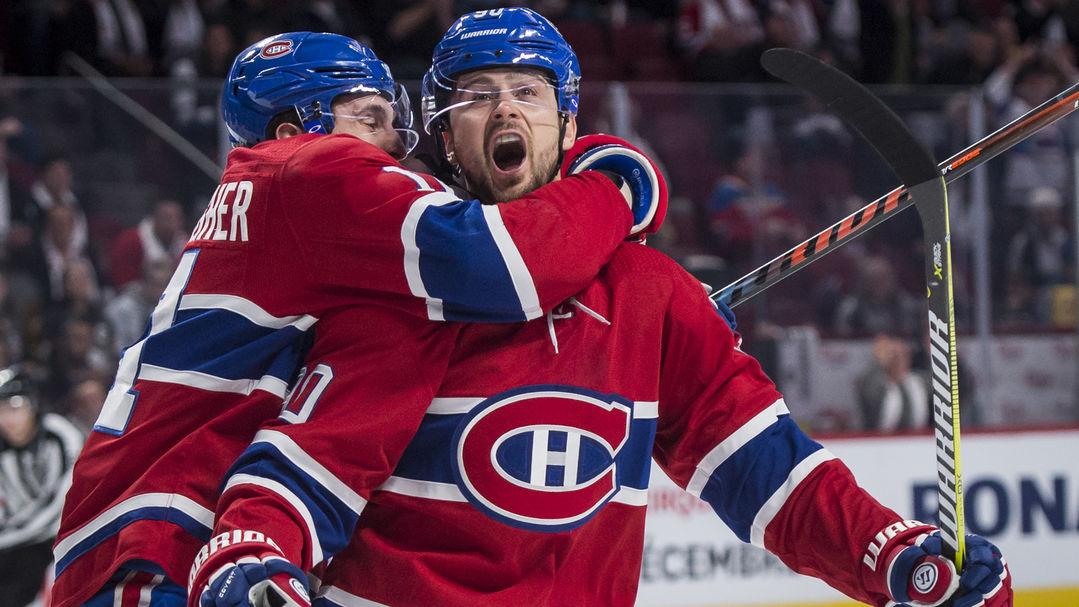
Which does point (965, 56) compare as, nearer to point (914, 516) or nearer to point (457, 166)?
point (914, 516)

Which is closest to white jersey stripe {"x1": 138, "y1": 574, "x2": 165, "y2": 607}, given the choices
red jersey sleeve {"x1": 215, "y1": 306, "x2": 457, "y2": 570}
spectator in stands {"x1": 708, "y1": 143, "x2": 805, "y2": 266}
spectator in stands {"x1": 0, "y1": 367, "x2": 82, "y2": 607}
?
red jersey sleeve {"x1": 215, "y1": 306, "x2": 457, "y2": 570}

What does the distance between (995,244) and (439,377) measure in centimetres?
438

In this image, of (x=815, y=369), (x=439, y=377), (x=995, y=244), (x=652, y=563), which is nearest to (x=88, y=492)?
(x=439, y=377)

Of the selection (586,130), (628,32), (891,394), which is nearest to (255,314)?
(586,130)

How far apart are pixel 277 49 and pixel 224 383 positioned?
589 mm

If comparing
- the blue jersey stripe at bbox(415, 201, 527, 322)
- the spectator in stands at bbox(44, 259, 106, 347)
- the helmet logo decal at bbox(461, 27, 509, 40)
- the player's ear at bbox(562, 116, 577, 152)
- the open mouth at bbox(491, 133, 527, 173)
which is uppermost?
the helmet logo decal at bbox(461, 27, 509, 40)

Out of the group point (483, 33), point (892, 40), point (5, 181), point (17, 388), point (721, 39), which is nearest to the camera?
point (483, 33)

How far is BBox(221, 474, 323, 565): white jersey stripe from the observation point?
1.74 metres

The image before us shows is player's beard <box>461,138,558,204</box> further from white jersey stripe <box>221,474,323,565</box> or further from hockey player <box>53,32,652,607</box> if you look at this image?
white jersey stripe <box>221,474,323,565</box>

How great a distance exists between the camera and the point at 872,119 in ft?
6.40

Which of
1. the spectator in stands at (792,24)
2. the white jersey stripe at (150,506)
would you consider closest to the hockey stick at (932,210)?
the white jersey stripe at (150,506)

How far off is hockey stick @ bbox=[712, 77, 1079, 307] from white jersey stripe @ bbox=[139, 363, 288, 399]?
2.47 ft

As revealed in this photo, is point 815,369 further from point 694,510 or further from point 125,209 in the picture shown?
point 125,209

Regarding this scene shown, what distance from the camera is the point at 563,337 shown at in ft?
6.21
